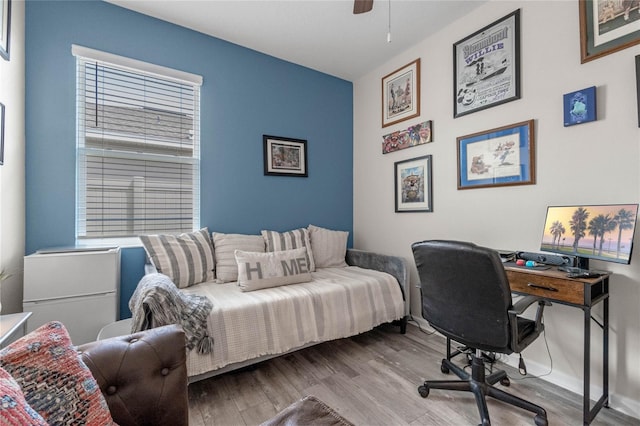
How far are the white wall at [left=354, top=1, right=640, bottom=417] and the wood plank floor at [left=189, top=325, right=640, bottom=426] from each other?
12.4 inches

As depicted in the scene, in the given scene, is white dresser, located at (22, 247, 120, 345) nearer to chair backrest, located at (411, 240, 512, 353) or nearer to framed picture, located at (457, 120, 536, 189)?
chair backrest, located at (411, 240, 512, 353)

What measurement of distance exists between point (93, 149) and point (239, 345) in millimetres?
1955

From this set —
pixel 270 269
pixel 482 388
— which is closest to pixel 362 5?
pixel 270 269

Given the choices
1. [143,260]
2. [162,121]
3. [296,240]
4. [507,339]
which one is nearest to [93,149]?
[162,121]

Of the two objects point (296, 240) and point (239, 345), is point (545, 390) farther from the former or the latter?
point (296, 240)

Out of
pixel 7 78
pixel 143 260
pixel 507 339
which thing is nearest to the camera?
pixel 507 339

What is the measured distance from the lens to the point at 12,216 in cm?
187

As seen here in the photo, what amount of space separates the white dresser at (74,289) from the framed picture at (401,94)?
9.43 ft

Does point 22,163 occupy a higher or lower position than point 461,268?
higher

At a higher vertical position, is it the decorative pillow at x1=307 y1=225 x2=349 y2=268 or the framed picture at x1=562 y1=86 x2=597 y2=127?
the framed picture at x1=562 y1=86 x2=597 y2=127

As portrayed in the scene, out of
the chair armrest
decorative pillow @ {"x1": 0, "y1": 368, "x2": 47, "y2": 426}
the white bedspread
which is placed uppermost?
decorative pillow @ {"x1": 0, "y1": 368, "x2": 47, "y2": 426}

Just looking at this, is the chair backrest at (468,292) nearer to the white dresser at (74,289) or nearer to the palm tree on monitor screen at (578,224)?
the palm tree on monitor screen at (578,224)

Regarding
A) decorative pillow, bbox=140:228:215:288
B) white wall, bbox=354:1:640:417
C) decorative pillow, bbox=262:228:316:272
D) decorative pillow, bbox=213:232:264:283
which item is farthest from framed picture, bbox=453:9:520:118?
decorative pillow, bbox=140:228:215:288

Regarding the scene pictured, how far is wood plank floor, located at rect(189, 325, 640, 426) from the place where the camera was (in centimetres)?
156
